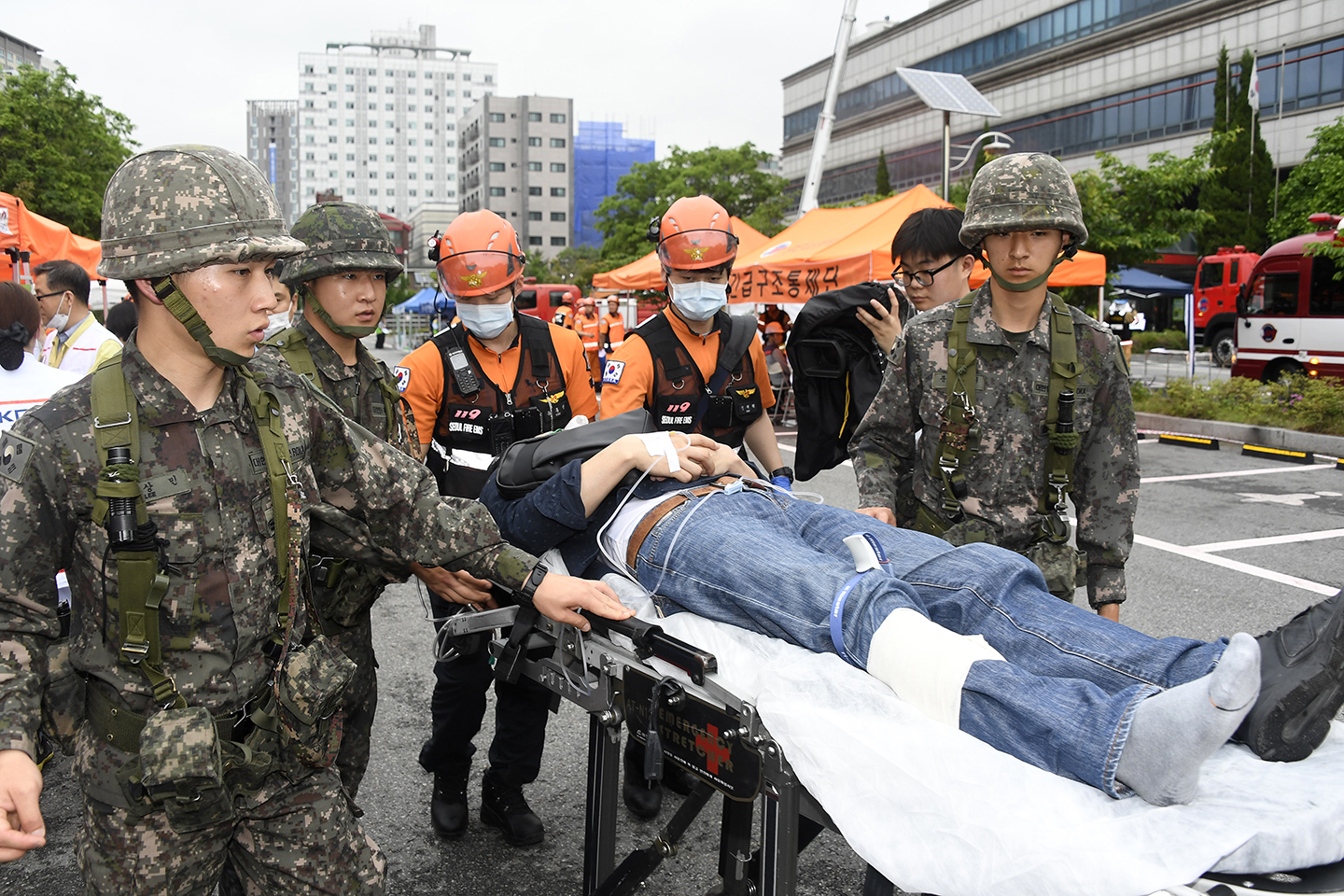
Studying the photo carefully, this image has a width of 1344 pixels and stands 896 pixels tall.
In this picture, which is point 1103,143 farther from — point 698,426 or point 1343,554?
point 698,426

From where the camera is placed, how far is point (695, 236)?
4.01 m

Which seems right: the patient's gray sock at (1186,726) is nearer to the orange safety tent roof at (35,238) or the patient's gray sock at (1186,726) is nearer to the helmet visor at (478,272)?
the helmet visor at (478,272)

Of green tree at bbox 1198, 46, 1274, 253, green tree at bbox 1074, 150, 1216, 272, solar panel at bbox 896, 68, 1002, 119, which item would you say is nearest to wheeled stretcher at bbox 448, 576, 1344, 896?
solar panel at bbox 896, 68, 1002, 119

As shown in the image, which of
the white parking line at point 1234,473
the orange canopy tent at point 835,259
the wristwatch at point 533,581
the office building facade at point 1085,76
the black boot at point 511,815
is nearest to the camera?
the wristwatch at point 533,581

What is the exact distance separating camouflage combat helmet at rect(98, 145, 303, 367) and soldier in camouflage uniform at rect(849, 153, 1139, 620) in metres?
2.02

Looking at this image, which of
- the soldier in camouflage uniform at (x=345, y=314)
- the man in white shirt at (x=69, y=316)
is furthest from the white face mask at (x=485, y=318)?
the man in white shirt at (x=69, y=316)

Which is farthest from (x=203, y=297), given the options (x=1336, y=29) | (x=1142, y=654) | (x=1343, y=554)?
(x=1336, y=29)

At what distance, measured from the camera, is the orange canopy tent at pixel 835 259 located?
11.3m

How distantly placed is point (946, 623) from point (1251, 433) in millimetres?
11830

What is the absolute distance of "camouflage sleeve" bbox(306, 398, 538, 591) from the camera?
236cm

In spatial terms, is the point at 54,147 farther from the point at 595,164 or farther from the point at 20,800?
the point at 595,164

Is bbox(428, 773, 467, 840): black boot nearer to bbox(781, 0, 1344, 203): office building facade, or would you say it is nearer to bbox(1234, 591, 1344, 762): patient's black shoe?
bbox(1234, 591, 1344, 762): patient's black shoe

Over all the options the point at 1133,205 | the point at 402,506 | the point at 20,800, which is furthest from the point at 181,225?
the point at 1133,205

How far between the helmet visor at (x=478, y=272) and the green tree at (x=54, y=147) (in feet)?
85.6
